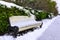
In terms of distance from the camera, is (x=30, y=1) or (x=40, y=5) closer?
(x=30, y=1)

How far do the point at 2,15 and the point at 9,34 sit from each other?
106cm

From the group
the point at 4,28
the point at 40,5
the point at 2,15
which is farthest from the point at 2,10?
the point at 40,5

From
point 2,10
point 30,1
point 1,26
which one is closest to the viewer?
point 1,26

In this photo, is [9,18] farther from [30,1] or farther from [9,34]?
[30,1]

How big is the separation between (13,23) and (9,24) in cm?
21

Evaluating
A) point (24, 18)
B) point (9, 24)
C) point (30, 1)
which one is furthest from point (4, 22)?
point (30, 1)

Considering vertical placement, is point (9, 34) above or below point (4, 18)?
below

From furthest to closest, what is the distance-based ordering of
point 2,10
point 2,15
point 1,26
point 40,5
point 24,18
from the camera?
point 40,5
point 24,18
point 2,10
point 2,15
point 1,26

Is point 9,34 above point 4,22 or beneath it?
beneath

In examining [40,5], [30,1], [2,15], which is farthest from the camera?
[40,5]

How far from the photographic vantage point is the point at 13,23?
940cm

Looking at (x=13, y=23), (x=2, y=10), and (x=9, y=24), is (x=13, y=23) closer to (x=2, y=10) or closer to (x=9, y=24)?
(x=9, y=24)

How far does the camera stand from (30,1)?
106 ft

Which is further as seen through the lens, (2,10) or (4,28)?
(2,10)
